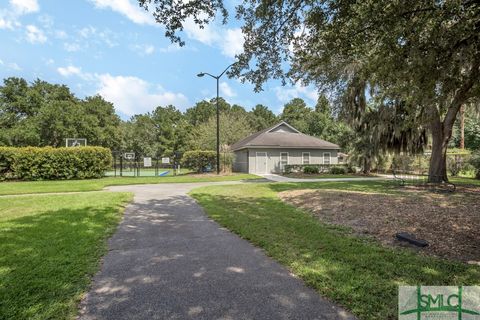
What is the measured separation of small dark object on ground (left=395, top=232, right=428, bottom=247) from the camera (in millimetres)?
4734

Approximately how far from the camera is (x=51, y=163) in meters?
18.3

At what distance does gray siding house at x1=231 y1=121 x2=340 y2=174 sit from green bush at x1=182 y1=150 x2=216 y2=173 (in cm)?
396

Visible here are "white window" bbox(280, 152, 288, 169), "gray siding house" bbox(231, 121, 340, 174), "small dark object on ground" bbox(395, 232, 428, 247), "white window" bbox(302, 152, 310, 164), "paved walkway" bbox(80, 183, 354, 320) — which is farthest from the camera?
"white window" bbox(302, 152, 310, 164)

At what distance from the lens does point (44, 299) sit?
10.1 ft

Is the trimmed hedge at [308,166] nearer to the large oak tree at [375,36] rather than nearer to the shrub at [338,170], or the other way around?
the shrub at [338,170]

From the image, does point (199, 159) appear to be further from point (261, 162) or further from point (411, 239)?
point (411, 239)

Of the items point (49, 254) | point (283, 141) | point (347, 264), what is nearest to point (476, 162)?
point (283, 141)

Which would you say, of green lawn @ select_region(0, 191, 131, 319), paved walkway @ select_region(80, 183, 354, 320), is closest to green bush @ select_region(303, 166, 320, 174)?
green lawn @ select_region(0, 191, 131, 319)

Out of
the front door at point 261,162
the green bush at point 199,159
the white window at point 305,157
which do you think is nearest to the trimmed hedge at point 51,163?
the green bush at point 199,159

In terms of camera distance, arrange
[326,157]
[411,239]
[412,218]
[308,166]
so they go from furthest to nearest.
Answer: [326,157] < [308,166] < [412,218] < [411,239]

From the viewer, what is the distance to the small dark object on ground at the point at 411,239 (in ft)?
15.5

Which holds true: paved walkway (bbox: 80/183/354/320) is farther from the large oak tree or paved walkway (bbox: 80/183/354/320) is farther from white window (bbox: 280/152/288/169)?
white window (bbox: 280/152/288/169)

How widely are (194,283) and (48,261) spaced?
2.30m

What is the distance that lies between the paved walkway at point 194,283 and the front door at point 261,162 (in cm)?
2066
